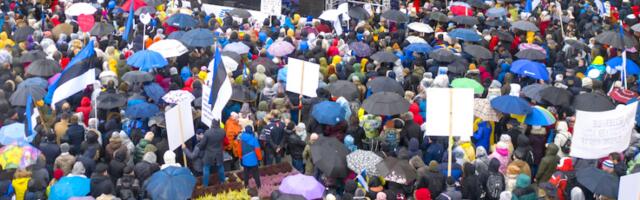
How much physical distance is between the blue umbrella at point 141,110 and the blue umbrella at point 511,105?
5.36m

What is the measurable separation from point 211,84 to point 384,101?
2.70 meters

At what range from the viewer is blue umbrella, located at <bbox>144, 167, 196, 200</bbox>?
12219 mm

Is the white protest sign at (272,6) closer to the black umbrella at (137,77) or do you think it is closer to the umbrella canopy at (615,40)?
the black umbrella at (137,77)

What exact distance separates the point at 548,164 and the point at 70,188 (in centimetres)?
662

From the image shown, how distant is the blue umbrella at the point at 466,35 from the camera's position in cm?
2041

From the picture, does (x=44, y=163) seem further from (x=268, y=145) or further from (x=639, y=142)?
(x=639, y=142)

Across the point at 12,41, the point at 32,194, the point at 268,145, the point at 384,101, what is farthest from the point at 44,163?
the point at 12,41

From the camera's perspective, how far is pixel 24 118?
1512cm

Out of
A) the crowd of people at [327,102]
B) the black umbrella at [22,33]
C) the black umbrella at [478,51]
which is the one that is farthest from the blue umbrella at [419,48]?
the black umbrella at [22,33]

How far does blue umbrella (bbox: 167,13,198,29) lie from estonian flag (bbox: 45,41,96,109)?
18.8 feet

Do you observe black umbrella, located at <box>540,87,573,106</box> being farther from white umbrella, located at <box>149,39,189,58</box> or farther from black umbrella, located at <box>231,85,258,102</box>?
white umbrella, located at <box>149,39,189,58</box>

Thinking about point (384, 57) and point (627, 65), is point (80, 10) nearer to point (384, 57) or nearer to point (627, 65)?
point (384, 57)

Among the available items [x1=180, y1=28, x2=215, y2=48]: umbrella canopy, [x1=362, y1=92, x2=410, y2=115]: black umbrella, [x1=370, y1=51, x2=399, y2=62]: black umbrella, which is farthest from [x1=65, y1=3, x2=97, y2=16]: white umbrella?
[x1=362, y1=92, x2=410, y2=115]: black umbrella

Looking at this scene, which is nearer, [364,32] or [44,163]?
[44,163]
